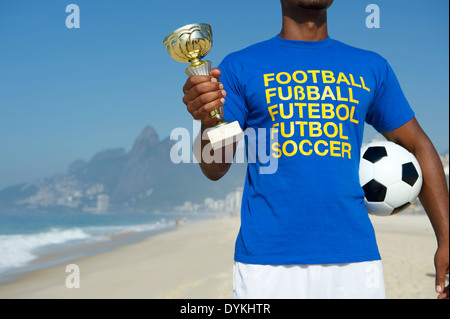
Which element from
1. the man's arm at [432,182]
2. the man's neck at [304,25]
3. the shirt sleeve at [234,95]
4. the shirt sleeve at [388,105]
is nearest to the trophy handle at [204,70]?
the shirt sleeve at [234,95]

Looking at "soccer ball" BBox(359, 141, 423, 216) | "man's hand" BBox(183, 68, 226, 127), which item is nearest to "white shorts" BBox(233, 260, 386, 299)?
"soccer ball" BBox(359, 141, 423, 216)

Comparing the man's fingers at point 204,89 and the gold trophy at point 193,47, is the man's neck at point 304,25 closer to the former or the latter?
the gold trophy at point 193,47

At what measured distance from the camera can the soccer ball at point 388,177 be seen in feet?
7.11

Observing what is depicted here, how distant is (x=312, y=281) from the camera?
1813 mm

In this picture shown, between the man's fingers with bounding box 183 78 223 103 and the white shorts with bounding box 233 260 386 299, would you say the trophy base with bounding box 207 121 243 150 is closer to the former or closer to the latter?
the man's fingers with bounding box 183 78 223 103

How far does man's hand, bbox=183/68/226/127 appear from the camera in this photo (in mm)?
1716

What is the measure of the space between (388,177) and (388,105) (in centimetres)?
38

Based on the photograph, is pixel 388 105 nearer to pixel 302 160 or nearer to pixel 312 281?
pixel 302 160

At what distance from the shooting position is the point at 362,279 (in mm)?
1836

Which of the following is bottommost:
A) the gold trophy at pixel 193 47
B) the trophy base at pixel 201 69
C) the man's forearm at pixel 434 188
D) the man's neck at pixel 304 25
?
the man's forearm at pixel 434 188

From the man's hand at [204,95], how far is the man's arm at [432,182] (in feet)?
3.35
